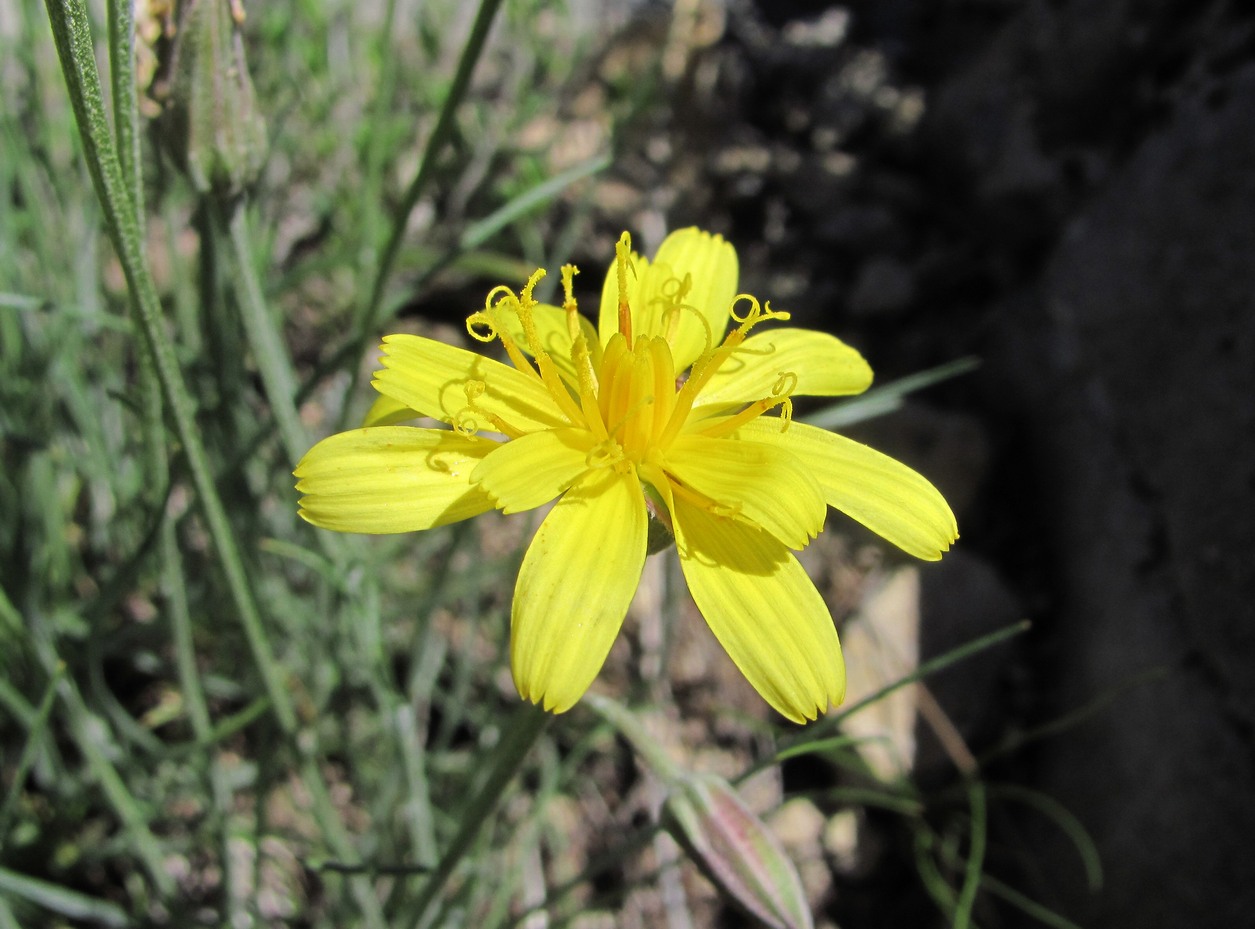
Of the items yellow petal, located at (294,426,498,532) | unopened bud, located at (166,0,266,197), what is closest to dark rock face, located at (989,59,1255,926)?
yellow petal, located at (294,426,498,532)

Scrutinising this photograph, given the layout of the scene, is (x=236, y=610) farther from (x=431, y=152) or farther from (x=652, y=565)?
(x=652, y=565)

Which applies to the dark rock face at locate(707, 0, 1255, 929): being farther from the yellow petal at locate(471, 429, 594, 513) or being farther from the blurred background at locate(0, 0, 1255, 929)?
the yellow petal at locate(471, 429, 594, 513)

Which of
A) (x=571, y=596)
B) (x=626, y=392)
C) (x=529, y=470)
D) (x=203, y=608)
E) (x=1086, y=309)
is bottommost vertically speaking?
(x=203, y=608)

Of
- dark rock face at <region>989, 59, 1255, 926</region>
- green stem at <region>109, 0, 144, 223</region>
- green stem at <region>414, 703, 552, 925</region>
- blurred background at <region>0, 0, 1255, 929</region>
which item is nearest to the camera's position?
green stem at <region>109, 0, 144, 223</region>

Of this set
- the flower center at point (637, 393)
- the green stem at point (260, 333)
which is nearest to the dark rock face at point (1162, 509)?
the flower center at point (637, 393)

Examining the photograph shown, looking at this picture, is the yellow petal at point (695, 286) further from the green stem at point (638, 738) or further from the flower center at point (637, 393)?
the green stem at point (638, 738)

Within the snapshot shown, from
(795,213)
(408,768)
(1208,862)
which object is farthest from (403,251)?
(1208,862)

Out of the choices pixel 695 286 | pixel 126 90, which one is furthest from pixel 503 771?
pixel 126 90
